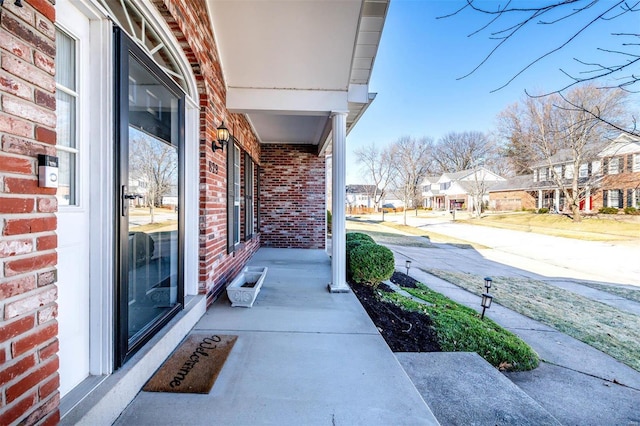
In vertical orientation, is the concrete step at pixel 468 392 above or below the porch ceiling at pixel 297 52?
below

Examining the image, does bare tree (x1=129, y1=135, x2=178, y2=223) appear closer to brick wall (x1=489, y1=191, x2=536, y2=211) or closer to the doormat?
the doormat

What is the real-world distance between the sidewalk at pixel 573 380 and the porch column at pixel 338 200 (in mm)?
2236

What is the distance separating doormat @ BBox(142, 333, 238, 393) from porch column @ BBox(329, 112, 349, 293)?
1894 mm

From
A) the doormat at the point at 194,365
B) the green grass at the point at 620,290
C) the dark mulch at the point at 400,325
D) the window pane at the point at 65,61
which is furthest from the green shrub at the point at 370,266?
the green grass at the point at 620,290

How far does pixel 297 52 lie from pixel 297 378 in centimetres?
355

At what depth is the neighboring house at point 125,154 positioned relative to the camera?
1.12 metres

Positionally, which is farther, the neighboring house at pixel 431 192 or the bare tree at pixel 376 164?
the neighboring house at pixel 431 192

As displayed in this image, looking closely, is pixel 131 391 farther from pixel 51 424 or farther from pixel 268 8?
pixel 268 8

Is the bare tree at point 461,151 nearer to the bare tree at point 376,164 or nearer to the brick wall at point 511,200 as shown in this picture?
the brick wall at point 511,200

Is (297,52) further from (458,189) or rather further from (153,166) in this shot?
(458,189)

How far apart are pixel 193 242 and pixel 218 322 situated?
0.90 m

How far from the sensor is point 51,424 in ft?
4.06

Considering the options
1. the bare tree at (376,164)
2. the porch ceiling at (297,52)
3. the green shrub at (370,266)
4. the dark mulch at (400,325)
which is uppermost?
the bare tree at (376,164)

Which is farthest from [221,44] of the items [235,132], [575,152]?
[575,152]
